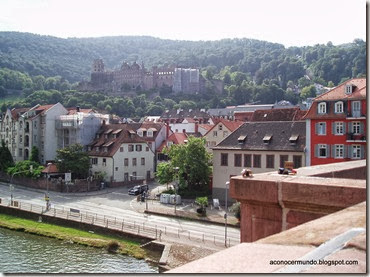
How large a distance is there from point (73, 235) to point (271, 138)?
17858mm

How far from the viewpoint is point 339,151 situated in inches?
1454

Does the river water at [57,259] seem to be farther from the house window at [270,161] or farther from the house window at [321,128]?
the house window at [321,128]

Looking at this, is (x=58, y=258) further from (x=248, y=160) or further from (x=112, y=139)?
(x=112, y=139)

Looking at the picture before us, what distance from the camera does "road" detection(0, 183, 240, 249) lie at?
31625mm

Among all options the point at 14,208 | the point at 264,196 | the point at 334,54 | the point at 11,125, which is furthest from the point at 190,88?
the point at 264,196

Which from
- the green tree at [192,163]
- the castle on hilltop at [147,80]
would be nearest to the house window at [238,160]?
the green tree at [192,163]

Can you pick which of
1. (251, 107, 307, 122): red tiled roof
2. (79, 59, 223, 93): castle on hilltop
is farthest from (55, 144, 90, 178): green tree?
(79, 59, 223, 93): castle on hilltop

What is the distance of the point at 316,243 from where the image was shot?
3.13m

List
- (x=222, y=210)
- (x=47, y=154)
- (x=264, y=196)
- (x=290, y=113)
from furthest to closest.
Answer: (x=47, y=154), (x=290, y=113), (x=222, y=210), (x=264, y=196)

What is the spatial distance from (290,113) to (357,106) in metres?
18.9

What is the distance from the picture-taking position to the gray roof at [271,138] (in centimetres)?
4009

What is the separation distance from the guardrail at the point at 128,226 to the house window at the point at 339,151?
11.8 m

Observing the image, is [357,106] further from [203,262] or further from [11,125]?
[11,125]

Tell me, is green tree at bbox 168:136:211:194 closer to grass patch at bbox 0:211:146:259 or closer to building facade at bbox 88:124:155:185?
building facade at bbox 88:124:155:185
